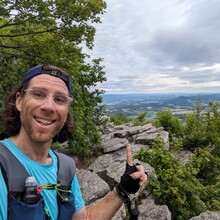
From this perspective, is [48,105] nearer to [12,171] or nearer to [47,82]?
[47,82]

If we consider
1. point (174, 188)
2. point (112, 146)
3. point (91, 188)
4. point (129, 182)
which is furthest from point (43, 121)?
point (112, 146)

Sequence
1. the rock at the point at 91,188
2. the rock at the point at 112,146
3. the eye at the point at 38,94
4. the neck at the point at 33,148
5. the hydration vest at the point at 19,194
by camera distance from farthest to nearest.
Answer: the rock at the point at 112,146
the rock at the point at 91,188
the eye at the point at 38,94
the neck at the point at 33,148
the hydration vest at the point at 19,194

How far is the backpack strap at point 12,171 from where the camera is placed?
1.94 m

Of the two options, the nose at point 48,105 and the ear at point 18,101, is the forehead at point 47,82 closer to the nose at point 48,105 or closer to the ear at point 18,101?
the nose at point 48,105

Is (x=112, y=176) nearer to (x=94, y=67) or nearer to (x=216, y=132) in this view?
(x=94, y=67)

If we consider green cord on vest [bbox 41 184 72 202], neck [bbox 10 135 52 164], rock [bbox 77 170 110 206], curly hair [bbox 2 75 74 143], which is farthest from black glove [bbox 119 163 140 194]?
rock [bbox 77 170 110 206]

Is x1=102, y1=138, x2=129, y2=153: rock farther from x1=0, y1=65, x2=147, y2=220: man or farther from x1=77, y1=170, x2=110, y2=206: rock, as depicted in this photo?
x1=0, y1=65, x2=147, y2=220: man

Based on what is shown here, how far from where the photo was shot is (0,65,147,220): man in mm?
2268

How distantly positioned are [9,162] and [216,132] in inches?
739

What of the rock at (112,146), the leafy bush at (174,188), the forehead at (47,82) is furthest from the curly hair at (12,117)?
the rock at (112,146)

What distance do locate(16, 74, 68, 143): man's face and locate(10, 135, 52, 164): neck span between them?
4 cm

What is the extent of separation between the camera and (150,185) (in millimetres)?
9008

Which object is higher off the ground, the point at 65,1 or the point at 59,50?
the point at 65,1

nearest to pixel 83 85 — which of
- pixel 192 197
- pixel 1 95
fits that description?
pixel 1 95
